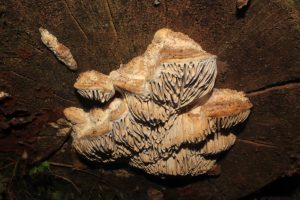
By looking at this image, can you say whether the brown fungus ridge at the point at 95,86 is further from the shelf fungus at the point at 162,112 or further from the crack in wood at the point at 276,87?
the crack in wood at the point at 276,87

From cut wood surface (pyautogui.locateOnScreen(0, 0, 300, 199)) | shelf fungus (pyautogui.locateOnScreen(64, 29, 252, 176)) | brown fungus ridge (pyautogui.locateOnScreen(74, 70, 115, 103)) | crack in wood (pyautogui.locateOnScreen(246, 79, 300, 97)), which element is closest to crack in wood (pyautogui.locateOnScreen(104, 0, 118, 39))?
cut wood surface (pyautogui.locateOnScreen(0, 0, 300, 199))

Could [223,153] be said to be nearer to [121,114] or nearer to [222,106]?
[222,106]

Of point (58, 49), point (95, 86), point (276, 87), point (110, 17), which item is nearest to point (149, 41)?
point (110, 17)

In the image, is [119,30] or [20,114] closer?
[119,30]

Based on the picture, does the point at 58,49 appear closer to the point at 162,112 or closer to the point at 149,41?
the point at 149,41

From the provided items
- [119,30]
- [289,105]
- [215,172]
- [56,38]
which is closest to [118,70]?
[119,30]

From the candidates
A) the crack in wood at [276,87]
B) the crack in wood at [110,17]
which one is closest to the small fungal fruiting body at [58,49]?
the crack in wood at [110,17]
